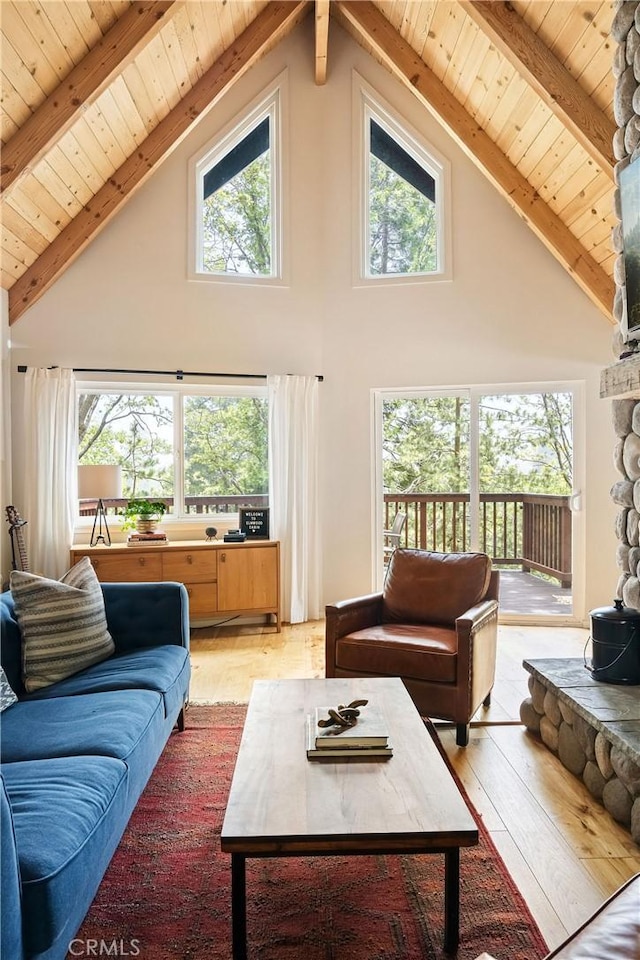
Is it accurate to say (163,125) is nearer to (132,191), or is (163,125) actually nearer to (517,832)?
(132,191)

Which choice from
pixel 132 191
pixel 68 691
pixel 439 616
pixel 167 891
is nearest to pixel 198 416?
pixel 132 191

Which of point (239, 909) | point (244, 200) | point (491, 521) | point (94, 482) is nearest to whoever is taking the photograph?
point (239, 909)

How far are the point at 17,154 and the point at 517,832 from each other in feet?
13.4

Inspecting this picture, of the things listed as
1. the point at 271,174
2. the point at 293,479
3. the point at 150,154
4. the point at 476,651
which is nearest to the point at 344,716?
the point at 476,651

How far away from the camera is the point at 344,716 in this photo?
2039 millimetres

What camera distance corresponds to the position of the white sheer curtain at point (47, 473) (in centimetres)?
455

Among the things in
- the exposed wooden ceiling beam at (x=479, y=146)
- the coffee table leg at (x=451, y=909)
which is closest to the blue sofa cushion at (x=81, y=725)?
the coffee table leg at (x=451, y=909)

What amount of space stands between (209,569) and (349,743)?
291cm

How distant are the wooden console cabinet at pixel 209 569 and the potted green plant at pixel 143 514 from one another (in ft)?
0.55

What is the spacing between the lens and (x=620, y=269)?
9.80 feet

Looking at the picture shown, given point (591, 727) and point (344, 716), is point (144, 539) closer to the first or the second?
point (344, 716)

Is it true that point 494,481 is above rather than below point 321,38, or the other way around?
below

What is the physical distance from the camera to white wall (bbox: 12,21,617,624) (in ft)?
16.0

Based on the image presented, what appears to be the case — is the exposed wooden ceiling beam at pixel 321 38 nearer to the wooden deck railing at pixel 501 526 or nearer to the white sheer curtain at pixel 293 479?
the white sheer curtain at pixel 293 479
